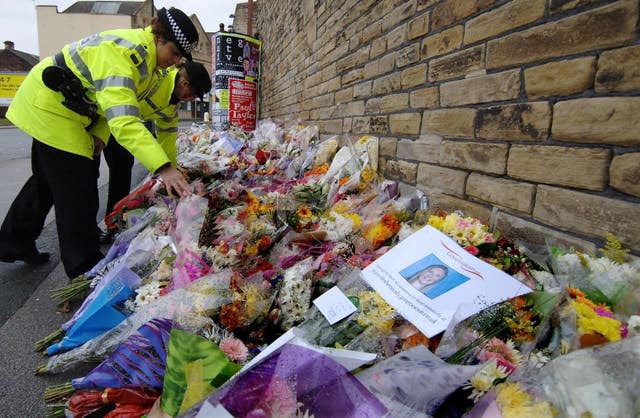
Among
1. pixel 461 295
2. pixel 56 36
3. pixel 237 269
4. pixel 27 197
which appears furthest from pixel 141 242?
pixel 56 36

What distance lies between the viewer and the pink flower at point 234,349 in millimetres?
1189

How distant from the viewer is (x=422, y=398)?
90cm

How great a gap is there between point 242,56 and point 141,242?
20.2 ft

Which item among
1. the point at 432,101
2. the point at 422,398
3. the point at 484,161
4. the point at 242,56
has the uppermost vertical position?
the point at 242,56

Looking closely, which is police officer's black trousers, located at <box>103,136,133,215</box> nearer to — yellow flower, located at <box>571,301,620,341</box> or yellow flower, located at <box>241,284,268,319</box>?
yellow flower, located at <box>241,284,268,319</box>

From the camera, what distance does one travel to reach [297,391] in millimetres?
911

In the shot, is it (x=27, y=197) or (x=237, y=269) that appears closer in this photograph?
(x=237, y=269)

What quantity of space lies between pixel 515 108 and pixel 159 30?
1.93m

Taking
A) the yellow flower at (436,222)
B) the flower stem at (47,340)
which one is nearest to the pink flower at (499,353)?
the yellow flower at (436,222)

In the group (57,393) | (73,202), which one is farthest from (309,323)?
(73,202)

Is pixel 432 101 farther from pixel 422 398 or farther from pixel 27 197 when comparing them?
pixel 27 197

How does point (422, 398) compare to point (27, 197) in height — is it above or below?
below

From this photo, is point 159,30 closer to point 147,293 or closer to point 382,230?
point 147,293

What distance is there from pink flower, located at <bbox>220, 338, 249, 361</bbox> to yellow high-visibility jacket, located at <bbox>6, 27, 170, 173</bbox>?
1077 mm
